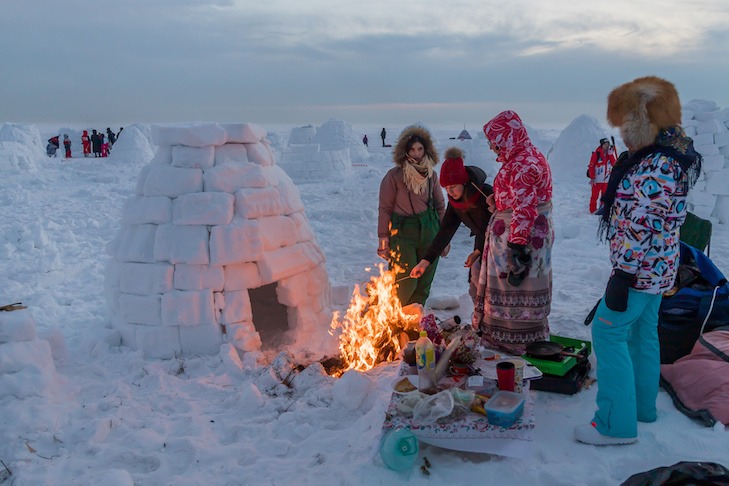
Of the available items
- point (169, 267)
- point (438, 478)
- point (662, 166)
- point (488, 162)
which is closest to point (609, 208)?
point (662, 166)

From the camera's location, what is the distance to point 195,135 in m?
4.55

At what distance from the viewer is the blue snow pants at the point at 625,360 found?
2.65 metres

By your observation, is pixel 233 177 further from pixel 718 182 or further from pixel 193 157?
pixel 718 182

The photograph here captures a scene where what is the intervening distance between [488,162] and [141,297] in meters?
7.82

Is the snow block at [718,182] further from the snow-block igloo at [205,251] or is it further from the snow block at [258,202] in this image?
the snow block at [258,202]

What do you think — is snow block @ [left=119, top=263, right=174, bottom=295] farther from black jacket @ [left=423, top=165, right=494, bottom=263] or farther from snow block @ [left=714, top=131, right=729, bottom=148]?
snow block @ [left=714, top=131, right=729, bottom=148]

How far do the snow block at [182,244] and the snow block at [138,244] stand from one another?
0.30ft

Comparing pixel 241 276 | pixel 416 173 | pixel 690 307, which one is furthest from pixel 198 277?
pixel 690 307

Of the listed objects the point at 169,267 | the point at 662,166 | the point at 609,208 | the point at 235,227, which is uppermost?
the point at 662,166

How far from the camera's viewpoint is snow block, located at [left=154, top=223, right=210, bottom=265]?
14.1 ft

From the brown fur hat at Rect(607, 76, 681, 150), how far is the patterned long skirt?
92cm

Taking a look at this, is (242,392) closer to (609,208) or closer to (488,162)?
(609,208)

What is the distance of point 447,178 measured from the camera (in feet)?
12.3

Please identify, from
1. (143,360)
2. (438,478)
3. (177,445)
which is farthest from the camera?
(143,360)
